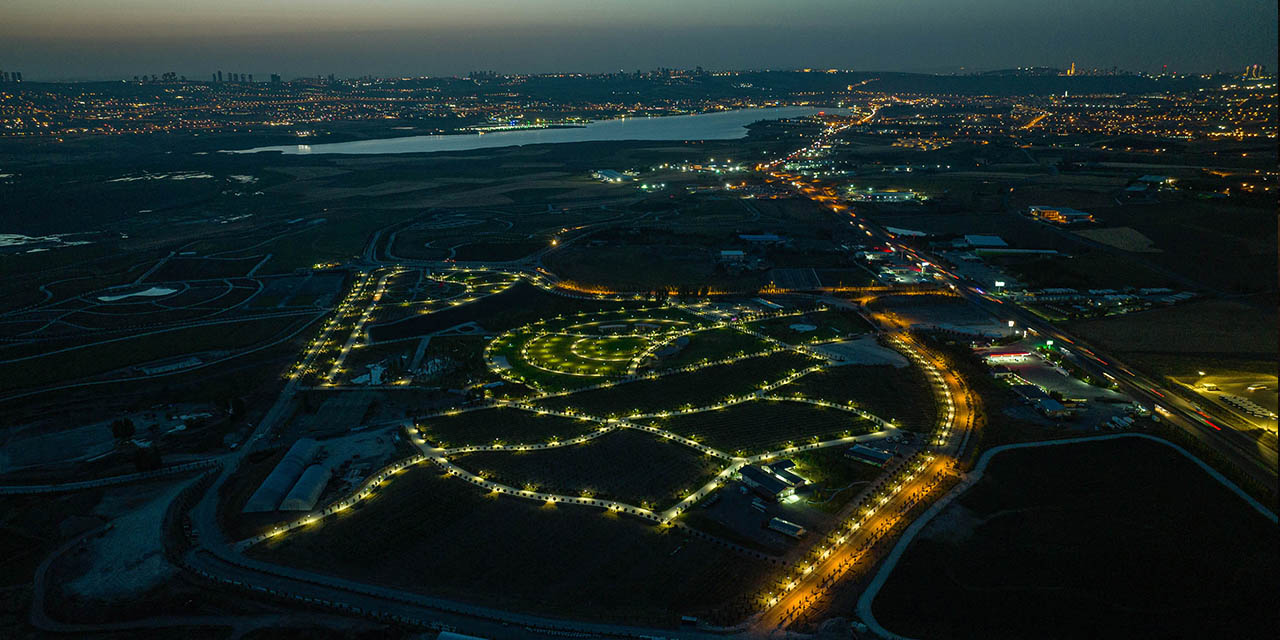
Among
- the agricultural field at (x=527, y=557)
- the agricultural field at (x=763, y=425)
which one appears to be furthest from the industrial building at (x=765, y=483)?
the agricultural field at (x=527, y=557)

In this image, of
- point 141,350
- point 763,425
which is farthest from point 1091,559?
point 141,350

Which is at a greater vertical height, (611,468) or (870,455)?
(870,455)

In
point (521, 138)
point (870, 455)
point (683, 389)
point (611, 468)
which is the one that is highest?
point (521, 138)

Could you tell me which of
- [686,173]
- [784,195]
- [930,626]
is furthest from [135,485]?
[686,173]

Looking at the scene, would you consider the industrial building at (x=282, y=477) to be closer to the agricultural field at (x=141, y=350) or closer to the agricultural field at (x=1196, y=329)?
the agricultural field at (x=141, y=350)

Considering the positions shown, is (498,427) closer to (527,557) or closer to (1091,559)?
(527,557)

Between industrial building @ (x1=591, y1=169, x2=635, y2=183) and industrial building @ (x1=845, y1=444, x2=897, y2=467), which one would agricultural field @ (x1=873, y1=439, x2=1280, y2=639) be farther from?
industrial building @ (x1=591, y1=169, x2=635, y2=183)

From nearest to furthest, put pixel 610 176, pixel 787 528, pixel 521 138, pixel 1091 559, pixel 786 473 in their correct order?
pixel 1091 559 → pixel 787 528 → pixel 786 473 → pixel 610 176 → pixel 521 138

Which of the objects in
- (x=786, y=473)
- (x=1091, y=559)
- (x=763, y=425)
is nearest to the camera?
(x=1091, y=559)
